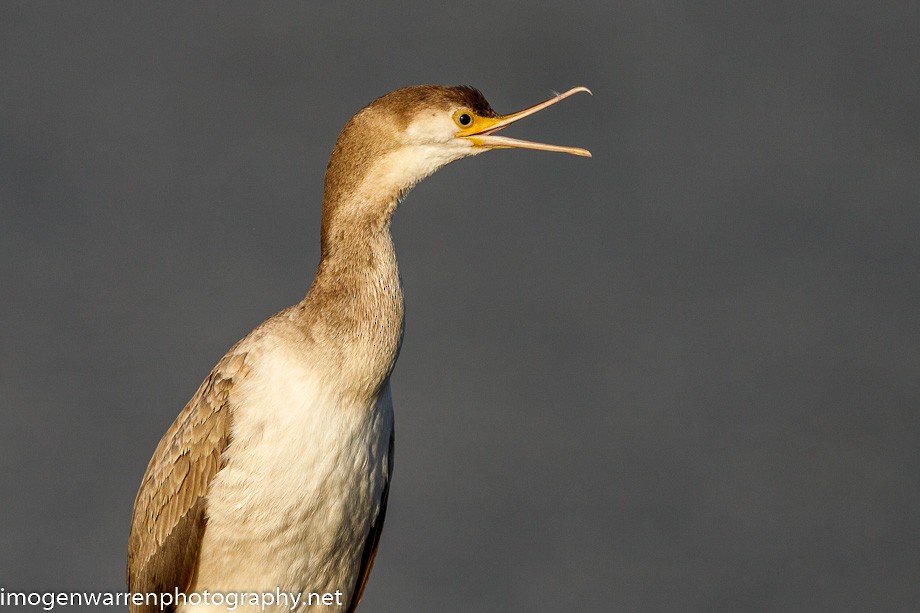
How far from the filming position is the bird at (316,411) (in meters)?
3.25

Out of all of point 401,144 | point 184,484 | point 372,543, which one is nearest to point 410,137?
point 401,144

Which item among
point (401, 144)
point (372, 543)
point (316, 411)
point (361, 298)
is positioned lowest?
point (372, 543)

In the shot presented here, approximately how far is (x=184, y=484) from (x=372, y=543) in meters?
0.72

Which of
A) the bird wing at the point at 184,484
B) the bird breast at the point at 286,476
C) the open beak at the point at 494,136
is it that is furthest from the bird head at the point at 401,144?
the bird wing at the point at 184,484

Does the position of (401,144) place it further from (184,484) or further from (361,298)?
(184,484)

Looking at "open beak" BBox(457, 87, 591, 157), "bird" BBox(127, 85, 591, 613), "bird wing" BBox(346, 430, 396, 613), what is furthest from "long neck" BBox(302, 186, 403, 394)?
"bird wing" BBox(346, 430, 396, 613)

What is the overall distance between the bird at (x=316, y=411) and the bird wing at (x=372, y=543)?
0.41ft

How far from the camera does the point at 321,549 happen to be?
3.52 m

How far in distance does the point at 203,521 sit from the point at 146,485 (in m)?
0.32

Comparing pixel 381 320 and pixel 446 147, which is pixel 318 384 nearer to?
pixel 381 320

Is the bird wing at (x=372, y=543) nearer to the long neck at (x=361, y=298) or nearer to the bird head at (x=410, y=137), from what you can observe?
the long neck at (x=361, y=298)

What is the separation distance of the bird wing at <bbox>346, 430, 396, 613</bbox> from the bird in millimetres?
125

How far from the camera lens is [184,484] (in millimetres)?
3490

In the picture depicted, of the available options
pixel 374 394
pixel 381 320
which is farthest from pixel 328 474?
pixel 381 320
